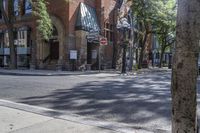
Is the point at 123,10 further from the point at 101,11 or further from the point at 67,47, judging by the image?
the point at 67,47

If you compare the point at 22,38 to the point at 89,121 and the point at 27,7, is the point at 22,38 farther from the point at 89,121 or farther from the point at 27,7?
the point at 89,121

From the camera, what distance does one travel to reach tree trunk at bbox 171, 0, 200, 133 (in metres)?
3.12

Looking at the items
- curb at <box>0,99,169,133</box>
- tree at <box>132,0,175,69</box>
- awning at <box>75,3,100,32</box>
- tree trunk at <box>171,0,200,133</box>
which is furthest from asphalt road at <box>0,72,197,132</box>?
tree at <box>132,0,175,69</box>

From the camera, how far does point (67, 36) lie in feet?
102

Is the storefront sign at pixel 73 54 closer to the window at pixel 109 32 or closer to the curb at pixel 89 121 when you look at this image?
the window at pixel 109 32

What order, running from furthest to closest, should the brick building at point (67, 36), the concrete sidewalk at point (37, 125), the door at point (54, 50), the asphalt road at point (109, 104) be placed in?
the door at point (54, 50), the brick building at point (67, 36), the asphalt road at point (109, 104), the concrete sidewalk at point (37, 125)

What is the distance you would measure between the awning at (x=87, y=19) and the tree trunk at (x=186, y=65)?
92.9ft

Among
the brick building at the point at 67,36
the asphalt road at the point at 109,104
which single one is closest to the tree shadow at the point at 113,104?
the asphalt road at the point at 109,104

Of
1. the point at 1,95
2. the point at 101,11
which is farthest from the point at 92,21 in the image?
the point at 1,95

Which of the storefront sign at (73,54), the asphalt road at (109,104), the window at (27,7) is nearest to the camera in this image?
the asphalt road at (109,104)

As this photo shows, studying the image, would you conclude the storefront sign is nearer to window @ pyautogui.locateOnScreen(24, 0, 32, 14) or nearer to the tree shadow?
window @ pyautogui.locateOnScreen(24, 0, 32, 14)

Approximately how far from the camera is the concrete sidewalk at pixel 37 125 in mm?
6180

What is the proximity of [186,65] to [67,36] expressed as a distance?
93.5 feet

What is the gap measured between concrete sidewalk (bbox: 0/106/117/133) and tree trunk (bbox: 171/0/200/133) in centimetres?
308
